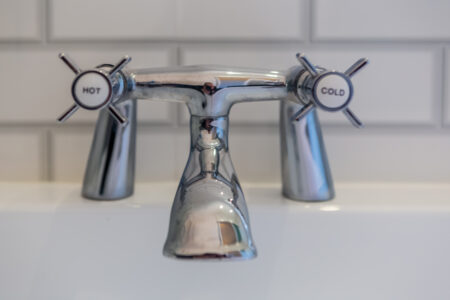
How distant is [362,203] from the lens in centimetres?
42

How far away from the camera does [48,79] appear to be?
0.49 metres

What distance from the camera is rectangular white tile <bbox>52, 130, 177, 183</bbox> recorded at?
0.49 metres

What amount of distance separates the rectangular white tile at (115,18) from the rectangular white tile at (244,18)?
0.06 feet

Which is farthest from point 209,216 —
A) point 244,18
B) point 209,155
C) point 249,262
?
point 244,18

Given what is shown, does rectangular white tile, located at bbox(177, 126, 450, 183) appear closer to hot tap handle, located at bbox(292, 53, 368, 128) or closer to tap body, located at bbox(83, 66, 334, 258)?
tap body, located at bbox(83, 66, 334, 258)

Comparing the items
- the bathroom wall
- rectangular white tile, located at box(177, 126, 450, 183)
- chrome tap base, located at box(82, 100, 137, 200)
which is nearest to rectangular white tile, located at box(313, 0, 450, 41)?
the bathroom wall

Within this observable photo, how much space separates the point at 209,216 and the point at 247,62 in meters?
0.27

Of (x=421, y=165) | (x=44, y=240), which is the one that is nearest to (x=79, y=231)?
(x=44, y=240)

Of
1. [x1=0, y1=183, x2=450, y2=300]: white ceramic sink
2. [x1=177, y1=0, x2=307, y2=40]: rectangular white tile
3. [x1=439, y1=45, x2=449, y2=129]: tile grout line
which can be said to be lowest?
[x1=0, y1=183, x2=450, y2=300]: white ceramic sink

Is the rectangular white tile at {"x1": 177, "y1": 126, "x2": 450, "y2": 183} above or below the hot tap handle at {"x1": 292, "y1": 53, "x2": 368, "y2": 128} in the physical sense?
below

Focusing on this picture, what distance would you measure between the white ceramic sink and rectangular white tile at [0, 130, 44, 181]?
9cm

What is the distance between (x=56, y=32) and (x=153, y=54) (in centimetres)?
11

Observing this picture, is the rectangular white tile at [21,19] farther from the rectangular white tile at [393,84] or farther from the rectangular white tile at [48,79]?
the rectangular white tile at [393,84]

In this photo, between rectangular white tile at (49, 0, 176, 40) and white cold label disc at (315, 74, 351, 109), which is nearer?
white cold label disc at (315, 74, 351, 109)
